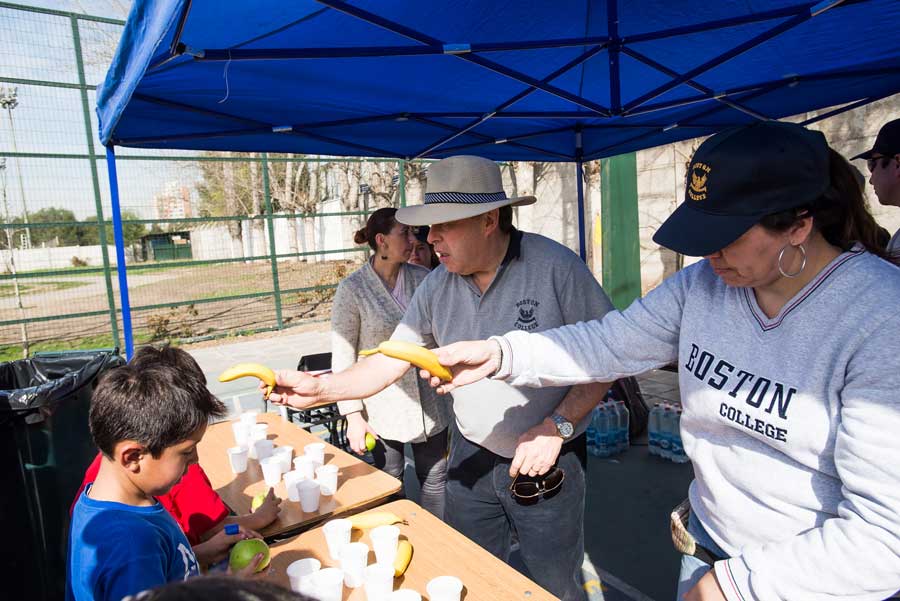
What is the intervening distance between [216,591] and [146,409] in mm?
1240

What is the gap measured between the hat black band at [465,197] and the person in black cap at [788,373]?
2.60 feet

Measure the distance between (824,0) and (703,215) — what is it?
69.5 inches

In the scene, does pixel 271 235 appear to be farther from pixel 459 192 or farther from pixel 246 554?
pixel 246 554

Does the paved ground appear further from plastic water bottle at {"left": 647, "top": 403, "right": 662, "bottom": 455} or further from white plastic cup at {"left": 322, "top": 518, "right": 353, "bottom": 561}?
white plastic cup at {"left": 322, "top": 518, "right": 353, "bottom": 561}

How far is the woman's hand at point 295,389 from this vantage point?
1825 mm

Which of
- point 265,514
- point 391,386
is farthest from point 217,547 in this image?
point 391,386

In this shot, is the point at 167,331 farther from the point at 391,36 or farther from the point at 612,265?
the point at 391,36

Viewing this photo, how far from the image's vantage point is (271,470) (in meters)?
2.35

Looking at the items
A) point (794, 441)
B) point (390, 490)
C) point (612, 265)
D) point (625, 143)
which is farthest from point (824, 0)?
point (612, 265)

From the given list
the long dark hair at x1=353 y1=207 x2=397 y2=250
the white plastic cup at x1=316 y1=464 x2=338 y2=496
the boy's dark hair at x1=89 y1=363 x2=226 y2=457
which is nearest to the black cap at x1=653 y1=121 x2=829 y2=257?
the boy's dark hair at x1=89 y1=363 x2=226 y2=457

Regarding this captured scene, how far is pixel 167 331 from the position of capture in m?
9.86

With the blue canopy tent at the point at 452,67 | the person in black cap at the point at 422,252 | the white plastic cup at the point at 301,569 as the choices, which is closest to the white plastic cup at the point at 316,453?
the white plastic cup at the point at 301,569

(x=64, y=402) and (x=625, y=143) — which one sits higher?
(x=625, y=143)

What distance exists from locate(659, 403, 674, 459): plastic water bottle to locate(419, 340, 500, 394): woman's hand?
3302 millimetres
